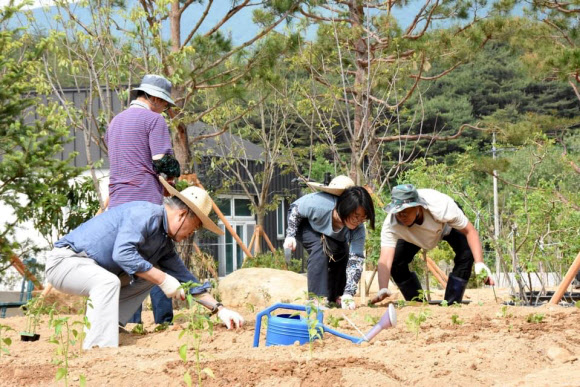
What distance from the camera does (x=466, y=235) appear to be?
6199 millimetres

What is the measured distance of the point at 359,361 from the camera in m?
3.23

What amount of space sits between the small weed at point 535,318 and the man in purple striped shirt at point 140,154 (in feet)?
7.55

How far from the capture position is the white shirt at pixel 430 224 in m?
5.93

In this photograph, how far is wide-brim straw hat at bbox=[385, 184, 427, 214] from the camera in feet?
18.9

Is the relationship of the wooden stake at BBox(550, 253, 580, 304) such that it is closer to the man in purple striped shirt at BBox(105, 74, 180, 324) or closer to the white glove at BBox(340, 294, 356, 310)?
the white glove at BBox(340, 294, 356, 310)

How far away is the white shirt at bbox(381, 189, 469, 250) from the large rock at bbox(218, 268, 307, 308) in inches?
84.8

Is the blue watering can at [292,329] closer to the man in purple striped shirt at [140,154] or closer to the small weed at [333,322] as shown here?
the small weed at [333,322]

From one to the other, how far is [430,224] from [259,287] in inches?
118

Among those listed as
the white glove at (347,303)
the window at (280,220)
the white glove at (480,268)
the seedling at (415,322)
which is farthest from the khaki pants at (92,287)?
the window at (280,220)

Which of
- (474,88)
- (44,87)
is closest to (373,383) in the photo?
(44,87)

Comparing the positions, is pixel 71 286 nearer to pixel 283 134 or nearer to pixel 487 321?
pixel 487 321

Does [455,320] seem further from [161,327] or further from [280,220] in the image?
[280,220]

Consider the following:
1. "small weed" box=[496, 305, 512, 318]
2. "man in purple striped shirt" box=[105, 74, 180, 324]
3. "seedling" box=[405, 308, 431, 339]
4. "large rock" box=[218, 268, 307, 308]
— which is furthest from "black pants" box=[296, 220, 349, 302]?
"large rock" box=[218, 268, 307, 308]

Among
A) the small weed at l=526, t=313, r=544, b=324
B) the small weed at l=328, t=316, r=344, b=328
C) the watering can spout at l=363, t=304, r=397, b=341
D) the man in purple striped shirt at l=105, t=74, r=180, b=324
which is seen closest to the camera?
the watering can spout at l=363, t=304, r=397, b=341
